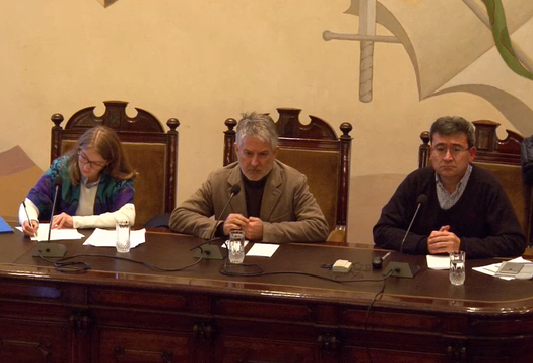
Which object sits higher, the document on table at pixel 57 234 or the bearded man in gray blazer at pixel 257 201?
the bearded man in gray blazer at pixel 257 201

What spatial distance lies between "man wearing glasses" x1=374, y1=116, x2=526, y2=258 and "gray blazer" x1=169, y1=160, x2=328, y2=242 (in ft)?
1.07

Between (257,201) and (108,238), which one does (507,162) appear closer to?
(257,201)

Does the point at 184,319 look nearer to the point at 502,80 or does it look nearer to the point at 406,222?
the point at 406,222

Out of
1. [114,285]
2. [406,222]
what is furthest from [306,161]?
[114,285]

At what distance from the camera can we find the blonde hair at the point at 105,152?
3998mm

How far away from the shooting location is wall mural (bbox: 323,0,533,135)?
5.10 metres

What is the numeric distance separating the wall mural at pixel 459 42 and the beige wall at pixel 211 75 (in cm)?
6

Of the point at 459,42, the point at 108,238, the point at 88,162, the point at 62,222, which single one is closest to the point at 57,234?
the point at 62,222

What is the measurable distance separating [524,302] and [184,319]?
4.03 feet

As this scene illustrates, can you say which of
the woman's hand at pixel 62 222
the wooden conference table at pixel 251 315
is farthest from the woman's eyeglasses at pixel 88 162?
the wooden conference table at pixel 251 315

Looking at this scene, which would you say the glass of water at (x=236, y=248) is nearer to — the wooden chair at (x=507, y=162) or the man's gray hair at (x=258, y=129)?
the man's gray hair at (x=258, y=129)

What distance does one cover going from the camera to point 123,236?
3.50m

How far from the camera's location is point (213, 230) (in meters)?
3.72

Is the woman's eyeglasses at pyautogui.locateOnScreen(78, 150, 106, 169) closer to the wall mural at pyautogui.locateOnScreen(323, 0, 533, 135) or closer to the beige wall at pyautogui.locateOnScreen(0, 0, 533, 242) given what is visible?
the beige wall at pyautogui.locateOnScreen(0, 0, 533, 242)
